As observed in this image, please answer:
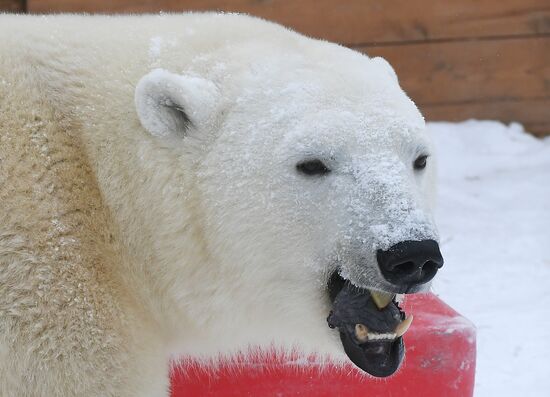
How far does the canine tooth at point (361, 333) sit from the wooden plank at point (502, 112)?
13.9ft

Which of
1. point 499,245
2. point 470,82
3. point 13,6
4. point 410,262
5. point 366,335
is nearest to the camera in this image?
point 410,262

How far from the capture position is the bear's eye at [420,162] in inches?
98.2

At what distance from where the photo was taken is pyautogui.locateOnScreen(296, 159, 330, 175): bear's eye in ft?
7.77

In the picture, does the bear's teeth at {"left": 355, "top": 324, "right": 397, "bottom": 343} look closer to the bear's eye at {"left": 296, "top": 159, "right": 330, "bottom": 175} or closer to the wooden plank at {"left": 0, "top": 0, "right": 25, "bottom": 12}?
the bear's eye at {"left": 296, "top": 159, "right": 330, "bottom": 175}

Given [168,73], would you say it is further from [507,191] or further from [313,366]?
[507,191]

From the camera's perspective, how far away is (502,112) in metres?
6.61

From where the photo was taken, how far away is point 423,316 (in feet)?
10.4

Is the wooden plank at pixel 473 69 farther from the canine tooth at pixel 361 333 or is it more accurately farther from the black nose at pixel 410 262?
the black nose at pixel 410 262

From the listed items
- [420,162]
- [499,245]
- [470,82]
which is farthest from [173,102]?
[470,82]

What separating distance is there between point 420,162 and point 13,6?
13.8 feet

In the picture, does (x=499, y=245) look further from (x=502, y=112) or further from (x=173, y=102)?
(x=173, y=102)

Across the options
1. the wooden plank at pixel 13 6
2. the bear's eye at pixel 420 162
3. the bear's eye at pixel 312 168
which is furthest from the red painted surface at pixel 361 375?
the wooden plank at pixel 13 6

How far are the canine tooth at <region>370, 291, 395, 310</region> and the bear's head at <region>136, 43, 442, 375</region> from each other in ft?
0.30

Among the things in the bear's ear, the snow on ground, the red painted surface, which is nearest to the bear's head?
the bear's ear
